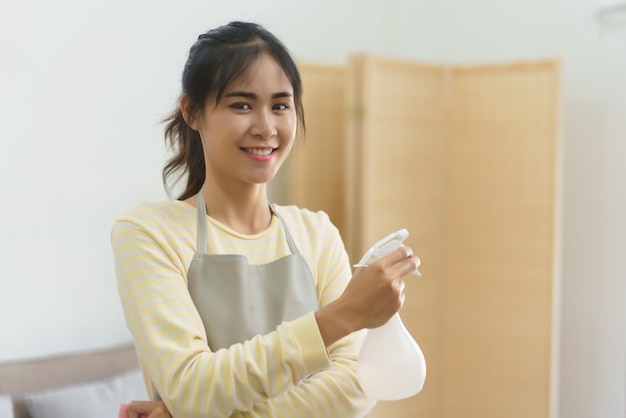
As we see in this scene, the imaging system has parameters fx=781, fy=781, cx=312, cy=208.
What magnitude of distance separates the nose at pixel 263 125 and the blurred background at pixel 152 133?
4.90ft

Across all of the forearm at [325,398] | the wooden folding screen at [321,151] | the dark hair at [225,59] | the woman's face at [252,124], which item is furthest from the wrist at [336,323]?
the wooden folding screen at [321,151]

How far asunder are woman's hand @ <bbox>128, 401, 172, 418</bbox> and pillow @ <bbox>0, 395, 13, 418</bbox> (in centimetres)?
108

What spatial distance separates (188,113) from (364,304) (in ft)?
1.51

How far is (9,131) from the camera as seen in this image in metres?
2.43

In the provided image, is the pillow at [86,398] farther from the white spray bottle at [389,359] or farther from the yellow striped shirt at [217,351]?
the white spray bottle at [389,359]

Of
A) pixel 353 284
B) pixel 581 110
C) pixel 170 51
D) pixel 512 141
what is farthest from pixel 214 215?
pixel 581 110

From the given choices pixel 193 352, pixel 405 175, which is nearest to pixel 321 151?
pixel 405 175

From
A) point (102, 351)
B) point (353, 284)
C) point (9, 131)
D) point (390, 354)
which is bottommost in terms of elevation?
point (102, 351)

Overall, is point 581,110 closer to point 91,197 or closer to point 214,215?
point 91,197

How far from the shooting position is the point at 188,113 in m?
1.29

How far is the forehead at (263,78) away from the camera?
121cm

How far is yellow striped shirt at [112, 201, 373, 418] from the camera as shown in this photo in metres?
1.06

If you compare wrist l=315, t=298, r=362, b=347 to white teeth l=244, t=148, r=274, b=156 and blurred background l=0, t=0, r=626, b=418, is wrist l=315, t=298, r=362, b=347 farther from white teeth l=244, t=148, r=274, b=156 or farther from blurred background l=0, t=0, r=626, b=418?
blurred background l=0, t=0, r=626, b=418

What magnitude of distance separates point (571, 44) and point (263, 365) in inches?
103
